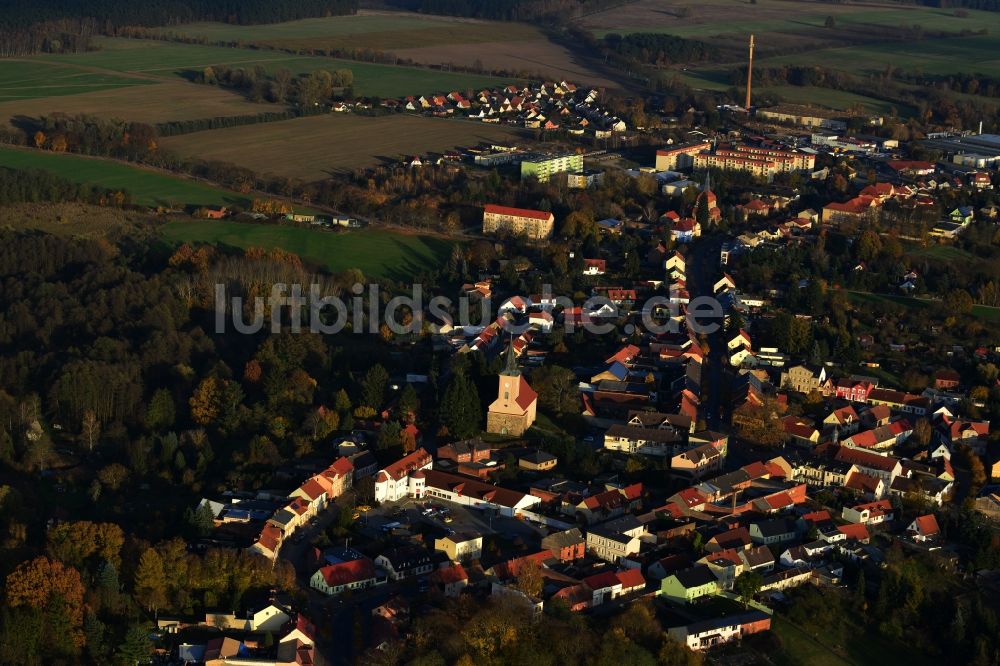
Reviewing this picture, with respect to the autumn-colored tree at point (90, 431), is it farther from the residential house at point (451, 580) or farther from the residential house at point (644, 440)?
the residential house at point (644, 440)

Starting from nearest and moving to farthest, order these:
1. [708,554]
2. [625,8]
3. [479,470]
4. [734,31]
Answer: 1. [708,554]
2. [479,470]
3. [734,31]
4. [625,8]

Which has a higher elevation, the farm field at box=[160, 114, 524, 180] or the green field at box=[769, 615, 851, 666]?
the farm field at box=[160, 114, 524, 180]

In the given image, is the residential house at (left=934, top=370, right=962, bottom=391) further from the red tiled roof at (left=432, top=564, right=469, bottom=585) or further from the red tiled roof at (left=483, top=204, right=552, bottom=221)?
the red tiled roof at (left=483, top=204, right=552, bottom=221)

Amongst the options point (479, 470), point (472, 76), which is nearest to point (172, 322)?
point (479, 470)

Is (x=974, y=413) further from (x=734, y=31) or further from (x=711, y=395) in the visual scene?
(x=734, y=31)

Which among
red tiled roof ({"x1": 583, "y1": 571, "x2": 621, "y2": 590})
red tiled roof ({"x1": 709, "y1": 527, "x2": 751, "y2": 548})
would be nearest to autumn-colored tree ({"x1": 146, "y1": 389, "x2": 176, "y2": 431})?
red tiled roof ({"x1": 583, "y1": 571, "x2": 621, "y2": 590})

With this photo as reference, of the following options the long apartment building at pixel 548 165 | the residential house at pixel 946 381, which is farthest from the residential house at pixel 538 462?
the long apartment building at pixel 548 165
